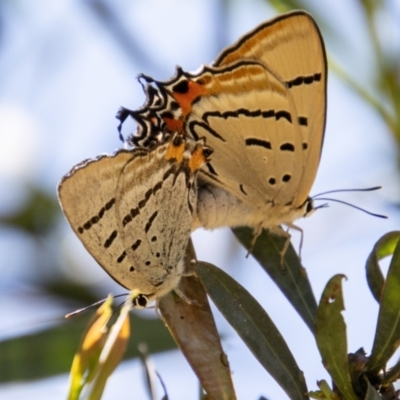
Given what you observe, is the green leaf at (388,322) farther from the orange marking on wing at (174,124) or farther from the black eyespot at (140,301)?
the orange marking on wing at (174,124)

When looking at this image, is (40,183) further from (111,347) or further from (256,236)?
(111,347)

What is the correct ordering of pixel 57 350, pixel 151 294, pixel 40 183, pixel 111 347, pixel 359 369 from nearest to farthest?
pixel 111 347
pixel 359 369
pixel 151 294
pixel 57 350
pixel 40 183

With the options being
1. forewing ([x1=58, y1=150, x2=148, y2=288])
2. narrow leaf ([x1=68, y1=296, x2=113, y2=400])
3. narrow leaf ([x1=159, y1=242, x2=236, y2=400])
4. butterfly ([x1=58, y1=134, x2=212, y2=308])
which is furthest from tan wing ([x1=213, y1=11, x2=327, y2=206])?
narrow leaf ([x1=68, y1=296, x2=113, y2=400])

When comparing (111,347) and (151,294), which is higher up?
(151,294)

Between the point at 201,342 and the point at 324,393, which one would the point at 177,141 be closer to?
the point at 201,342

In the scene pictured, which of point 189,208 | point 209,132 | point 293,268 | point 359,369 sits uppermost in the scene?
point 209,132

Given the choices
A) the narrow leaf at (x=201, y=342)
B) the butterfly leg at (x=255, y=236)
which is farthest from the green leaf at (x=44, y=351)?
the narrow leaf at (x=201, y=342)

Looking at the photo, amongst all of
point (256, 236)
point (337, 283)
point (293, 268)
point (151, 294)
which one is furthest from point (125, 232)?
point (337, 283)
